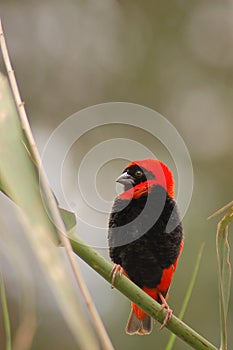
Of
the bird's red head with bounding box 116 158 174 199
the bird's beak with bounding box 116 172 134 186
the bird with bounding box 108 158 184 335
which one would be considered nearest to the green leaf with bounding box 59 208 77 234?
the bird with bounding box 108 158 184 335

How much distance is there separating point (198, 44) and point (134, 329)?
635 cm

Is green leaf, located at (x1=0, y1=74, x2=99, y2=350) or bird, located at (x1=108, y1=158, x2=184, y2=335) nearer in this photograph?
green leaf, located at (x1=0, y1=74, x2=99, y2=350)

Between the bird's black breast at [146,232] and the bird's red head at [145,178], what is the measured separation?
0.08 ft

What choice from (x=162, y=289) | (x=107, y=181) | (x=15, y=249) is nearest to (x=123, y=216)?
(x=162, y=289)

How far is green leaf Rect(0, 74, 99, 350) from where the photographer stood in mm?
718

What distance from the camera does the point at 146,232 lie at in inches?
81.9

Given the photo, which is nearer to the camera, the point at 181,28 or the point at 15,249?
the point at 15,249

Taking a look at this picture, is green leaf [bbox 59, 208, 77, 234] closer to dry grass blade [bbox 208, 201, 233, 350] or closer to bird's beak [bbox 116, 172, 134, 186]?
dry grass blade [bbox 208, 201, 233, 350]

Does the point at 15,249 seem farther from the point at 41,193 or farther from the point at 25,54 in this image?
the point at 25,54

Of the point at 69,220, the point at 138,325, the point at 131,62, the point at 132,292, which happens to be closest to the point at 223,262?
the point at 132,292

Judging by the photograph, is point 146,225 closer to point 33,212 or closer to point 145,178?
point 145,178

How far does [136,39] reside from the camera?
850 centimetres

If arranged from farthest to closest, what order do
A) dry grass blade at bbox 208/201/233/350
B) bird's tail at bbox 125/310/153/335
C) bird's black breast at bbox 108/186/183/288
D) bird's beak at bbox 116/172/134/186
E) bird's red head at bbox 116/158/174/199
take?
1. bird's tail at bbox 125/310/153/335
2. bird's beak at bbox 116/172/134/186
3. bird's red head at bbox 116/158/174/199
4. bird's black breast at bbox 108/186/183/288
5. dry grass blade at bbox 208/201/233/350

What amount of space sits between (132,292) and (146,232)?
1044mm
